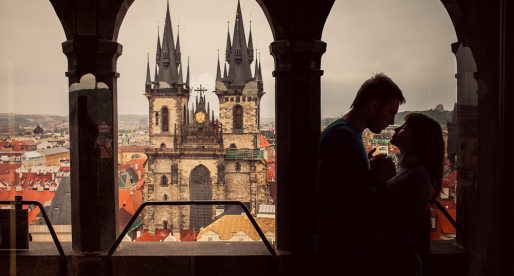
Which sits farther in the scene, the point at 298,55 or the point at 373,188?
the point at 298,55

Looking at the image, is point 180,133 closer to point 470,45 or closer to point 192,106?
point 192,106

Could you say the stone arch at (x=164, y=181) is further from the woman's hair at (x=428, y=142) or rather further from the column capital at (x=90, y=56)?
the woman's hair at (x=428, y=142)

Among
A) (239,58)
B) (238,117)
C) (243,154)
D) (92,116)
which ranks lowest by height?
(243,154)

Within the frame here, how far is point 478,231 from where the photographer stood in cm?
89

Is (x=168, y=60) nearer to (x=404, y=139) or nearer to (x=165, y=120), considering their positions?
(x=165, y=120)

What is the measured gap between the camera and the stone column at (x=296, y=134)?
183cm

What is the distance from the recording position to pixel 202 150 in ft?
114

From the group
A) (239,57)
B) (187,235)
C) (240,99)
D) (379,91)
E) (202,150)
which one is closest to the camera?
(379,91)

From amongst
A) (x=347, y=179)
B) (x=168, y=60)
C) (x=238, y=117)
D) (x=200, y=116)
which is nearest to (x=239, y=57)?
(x=168, y=60)

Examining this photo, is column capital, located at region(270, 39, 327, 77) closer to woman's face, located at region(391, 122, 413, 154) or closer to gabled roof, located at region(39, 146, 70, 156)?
woman's face, located at region(391, 122, 413, 154)

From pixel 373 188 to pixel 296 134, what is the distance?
1.99 feet

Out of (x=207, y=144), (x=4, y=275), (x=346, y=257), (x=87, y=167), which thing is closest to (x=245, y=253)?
(x=346, y=257)

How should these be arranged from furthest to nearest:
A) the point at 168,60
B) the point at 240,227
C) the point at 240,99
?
the point at 240,99, the point at 168,60, the point at 240,227

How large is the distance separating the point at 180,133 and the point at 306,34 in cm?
3455
